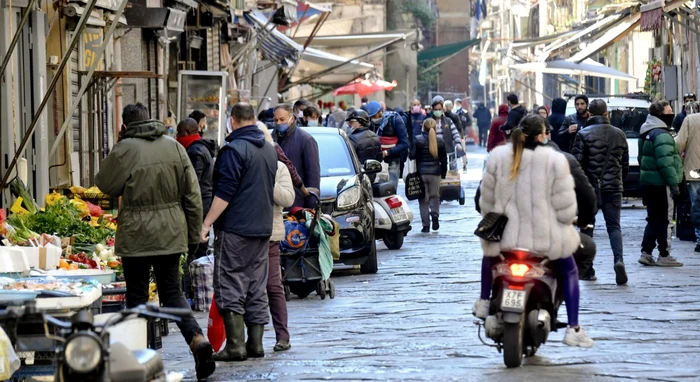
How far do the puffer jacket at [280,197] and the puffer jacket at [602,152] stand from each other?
4723 millimetres

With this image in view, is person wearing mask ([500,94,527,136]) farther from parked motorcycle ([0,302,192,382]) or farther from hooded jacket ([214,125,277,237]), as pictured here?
parked motorcycle ([0,302,192,382])

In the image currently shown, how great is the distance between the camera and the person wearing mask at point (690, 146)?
17.0m

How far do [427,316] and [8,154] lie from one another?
4546mm

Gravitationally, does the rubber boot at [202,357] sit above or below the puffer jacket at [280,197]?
below

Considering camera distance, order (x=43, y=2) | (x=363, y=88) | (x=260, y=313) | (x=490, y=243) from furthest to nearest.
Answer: (x=363, y=88) < (x=43, y=2) < (x=260, y=313) < (x=490, y=243)

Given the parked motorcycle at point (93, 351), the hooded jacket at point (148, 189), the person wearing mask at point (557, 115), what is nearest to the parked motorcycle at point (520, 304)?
the hooded jacket at point (148, 189)

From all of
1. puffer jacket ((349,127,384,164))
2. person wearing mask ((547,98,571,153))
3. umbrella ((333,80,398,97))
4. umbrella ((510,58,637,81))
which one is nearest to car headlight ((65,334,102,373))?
puffer jacket ((349,127,384,164))

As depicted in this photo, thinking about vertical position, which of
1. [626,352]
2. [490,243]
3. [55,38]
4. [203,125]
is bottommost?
[626,352]

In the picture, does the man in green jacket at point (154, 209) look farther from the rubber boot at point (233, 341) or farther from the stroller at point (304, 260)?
the stroller at point (304, 260)

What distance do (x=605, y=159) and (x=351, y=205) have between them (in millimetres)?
2849

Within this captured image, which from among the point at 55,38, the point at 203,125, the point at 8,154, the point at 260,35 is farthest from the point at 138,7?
the point at 260,35

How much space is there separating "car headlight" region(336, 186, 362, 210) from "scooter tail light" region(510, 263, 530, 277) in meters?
6.53

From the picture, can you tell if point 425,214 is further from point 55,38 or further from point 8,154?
point 8,154

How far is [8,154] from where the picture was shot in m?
14.4
